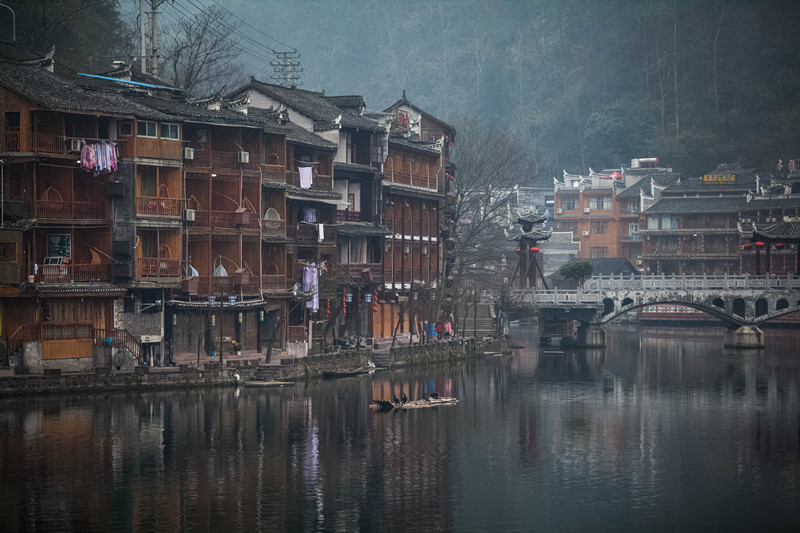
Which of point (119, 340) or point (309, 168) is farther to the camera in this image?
point (309, 168)

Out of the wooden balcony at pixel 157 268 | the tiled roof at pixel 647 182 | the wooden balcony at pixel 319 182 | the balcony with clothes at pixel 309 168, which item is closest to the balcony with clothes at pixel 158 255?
the wooden balcony at pixel 157 268

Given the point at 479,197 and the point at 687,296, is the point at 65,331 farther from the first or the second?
the point at 479,197

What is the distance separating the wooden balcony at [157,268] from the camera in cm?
6800

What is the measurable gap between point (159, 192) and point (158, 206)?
3.05ft

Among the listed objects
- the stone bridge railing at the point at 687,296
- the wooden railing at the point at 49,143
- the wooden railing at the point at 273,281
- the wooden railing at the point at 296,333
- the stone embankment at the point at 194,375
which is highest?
the wooden railing at the point at 49,143

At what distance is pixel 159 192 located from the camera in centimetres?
6944

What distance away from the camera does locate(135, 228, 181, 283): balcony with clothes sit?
224ft

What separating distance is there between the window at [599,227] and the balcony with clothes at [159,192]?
9982cm

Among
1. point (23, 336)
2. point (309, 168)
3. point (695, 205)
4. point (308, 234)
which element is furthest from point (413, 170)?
point (695, 205)

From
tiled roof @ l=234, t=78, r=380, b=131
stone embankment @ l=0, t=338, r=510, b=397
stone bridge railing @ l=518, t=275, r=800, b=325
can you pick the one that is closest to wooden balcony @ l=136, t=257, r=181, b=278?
stone embankment @ l=0, t=338, r=510, b=397

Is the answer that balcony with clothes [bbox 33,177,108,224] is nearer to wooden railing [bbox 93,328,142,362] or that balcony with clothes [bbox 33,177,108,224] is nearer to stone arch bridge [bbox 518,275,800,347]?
wooden railing [bbox 93,328,142,362]

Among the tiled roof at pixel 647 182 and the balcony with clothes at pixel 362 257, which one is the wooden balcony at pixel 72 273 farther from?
the tiled roof at pixel 647 182

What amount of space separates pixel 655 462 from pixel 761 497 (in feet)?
23.4

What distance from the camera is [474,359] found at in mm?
93812
